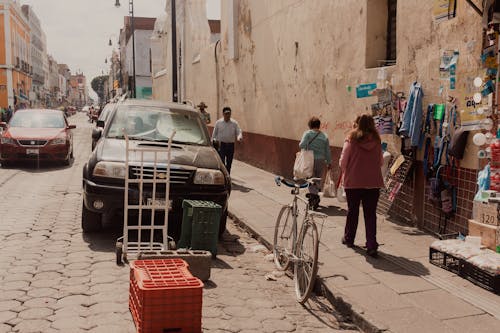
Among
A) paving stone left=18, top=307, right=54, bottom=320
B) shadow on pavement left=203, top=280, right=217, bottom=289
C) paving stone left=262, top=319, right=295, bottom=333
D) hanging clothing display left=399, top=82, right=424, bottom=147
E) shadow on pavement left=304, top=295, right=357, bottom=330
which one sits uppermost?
hanging clothing display left=399, top=82, right=424, bottom=147

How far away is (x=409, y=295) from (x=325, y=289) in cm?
82

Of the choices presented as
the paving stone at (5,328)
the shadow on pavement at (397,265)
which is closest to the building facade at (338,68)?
the shadow on pavement at (397,265)

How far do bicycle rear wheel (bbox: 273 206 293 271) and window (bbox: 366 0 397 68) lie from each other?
14.1 feet

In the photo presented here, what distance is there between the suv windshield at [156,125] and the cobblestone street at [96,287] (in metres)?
1.43

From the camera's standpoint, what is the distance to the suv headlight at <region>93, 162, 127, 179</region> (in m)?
6.81

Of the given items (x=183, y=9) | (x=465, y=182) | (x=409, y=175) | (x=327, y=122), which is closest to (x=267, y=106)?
(x=327, y=122)

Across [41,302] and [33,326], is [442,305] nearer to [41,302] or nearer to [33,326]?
[33,326]

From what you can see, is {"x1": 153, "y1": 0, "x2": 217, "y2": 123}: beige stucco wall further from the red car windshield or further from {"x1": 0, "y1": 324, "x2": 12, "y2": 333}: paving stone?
{"x1": 0, "y1": 324, "x2": 12, "y2": 333}: paving stone

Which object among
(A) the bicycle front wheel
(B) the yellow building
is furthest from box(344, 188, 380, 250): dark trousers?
(B) the yellow building

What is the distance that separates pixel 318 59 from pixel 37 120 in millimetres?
9224

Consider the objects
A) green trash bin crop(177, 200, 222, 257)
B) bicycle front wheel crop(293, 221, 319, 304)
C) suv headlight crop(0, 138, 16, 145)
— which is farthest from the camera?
suv headlight crop(0, 138, 16, 145)

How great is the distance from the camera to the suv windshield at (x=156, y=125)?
7949mm

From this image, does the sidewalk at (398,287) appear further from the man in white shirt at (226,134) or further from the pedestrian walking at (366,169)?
the man in white shirt at (226,134)

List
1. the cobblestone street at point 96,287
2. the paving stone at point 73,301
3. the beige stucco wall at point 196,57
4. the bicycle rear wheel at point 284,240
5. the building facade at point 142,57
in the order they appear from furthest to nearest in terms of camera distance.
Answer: the building facade at point 142,57 → the beige stucco wall at point 196,57 → the bicycle rear wheel at point 284,240 → the paving stone at point 73,301 → the cobblestone street at point 96,287
